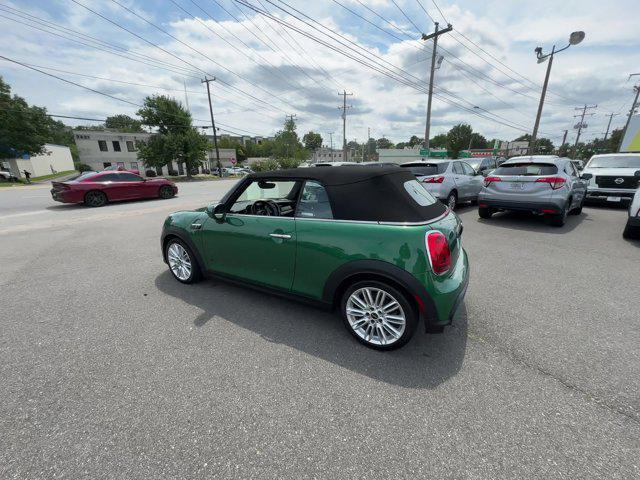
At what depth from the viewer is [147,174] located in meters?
48.0

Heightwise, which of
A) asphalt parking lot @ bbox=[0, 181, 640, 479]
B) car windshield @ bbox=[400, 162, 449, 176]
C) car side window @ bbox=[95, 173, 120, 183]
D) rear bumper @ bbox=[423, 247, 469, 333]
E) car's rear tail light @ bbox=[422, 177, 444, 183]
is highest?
car windshield @ bbox=[400, 162, 449, 176]

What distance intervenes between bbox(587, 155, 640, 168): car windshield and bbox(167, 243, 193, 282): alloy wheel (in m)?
12.1

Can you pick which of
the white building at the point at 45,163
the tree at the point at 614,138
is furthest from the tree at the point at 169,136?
the tree at the point at 614,138

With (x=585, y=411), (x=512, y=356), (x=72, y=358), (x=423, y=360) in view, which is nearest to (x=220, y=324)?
(x=72, y=358)

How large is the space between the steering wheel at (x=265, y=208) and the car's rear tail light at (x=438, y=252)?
1.72 meters

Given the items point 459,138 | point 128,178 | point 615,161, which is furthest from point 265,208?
point 459,138

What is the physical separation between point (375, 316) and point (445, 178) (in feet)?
22.8

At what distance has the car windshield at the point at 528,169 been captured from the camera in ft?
21.5

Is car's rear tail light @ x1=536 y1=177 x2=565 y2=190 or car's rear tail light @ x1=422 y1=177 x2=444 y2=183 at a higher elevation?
car's rear tail light @ x1=536 y1=177 x2=565 y2=190

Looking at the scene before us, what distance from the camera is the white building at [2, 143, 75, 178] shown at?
37.0m

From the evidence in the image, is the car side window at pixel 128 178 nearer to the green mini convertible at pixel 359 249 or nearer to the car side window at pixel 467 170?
the green mini convertible at pixel 359 249

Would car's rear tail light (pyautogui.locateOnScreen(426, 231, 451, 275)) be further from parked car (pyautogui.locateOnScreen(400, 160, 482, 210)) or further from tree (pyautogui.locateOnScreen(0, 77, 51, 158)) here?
tree (pyautogui.locateOnScreen(0, 77, 51, 158))

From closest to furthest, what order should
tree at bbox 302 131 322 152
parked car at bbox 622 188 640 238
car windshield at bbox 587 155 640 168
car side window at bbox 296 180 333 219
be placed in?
car side window at bbox 296 180 333 219 → parked car at bbox 622 188 640 238 → car windshield at bbox 587 155 640 168 → tree at bbox 302 131 322 152

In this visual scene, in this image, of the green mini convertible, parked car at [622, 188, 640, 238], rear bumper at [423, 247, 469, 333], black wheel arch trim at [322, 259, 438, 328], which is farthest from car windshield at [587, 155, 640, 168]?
black wheel arch trim at [322, 259, 438, 328]
